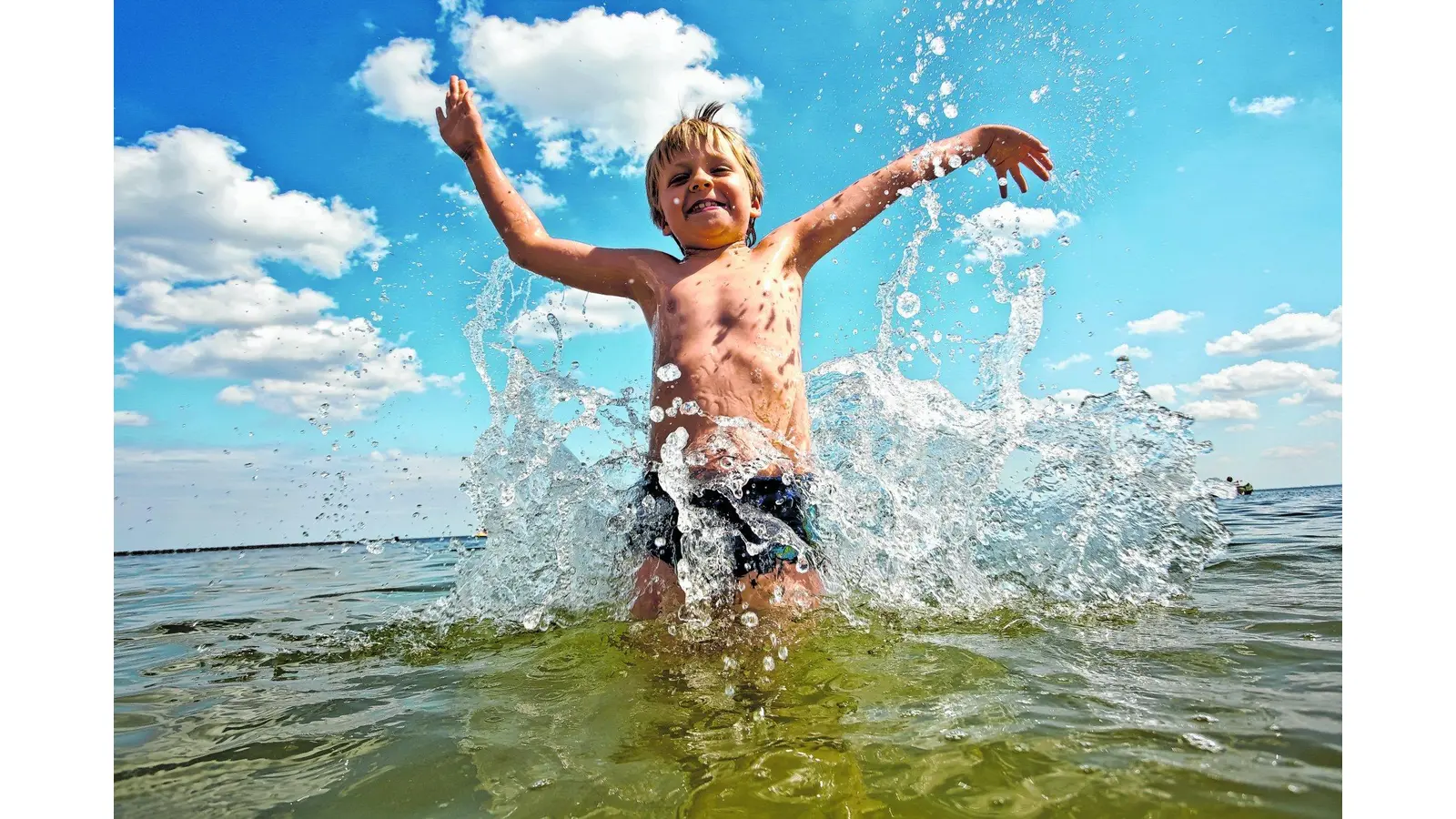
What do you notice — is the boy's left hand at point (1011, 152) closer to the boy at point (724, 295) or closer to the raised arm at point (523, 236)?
the boy at point (724, 295)

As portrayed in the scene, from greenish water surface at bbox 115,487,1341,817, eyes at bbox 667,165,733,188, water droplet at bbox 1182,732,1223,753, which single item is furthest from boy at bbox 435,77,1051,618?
water droplet at bbox 1182,732,1223,753

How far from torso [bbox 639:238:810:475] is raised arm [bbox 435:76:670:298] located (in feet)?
0.58

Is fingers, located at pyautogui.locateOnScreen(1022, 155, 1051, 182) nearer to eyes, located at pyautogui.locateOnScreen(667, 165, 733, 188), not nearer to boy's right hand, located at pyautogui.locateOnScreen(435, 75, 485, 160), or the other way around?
eyes, located at pyautogui.locateOnScreen(667, 165, 733, 188)

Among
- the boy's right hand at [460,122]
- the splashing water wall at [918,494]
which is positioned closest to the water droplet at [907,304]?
the splashing water wall at [918,494]

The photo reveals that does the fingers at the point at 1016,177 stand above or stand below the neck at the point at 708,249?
above

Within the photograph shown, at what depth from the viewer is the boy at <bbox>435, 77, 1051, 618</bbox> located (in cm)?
264

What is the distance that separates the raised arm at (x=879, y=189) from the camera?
10.3 ft

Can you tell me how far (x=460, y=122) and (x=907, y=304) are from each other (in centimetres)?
228

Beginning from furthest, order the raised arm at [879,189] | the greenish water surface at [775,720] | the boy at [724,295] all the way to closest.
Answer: the raised arm at [879,189] < the boy at [724,295] < the greenish water surface at [775,720]

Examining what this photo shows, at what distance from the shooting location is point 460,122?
3.32 metres

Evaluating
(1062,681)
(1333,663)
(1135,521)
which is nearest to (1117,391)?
(1135,521)

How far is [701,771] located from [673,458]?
1.52 metres

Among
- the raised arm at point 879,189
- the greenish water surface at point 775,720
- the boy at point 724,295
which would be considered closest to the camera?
the greenish water surface at point 775,720

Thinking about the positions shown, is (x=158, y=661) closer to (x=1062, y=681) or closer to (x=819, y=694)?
(x=819, y=694)
